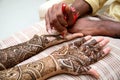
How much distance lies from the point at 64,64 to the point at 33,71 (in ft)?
0.40

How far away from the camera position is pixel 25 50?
93 centimetres

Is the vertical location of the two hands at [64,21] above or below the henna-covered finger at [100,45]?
above

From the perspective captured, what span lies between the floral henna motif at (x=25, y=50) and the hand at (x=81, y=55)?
0.37 ft

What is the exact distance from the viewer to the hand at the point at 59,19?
1.03 m

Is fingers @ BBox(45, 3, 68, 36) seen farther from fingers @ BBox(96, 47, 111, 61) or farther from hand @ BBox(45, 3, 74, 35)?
fingers @ BBox(96, 47, 111, 61)

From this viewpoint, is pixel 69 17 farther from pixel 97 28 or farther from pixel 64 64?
pixel 64 64

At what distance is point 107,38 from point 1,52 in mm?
494

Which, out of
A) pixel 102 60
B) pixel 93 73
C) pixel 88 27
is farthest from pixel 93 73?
pixel 88 27

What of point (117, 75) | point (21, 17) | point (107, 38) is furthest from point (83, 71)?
point (21, 17)

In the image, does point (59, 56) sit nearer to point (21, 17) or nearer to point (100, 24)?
point (100, 24)

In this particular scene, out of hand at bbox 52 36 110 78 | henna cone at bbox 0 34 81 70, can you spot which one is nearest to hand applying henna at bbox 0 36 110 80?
hand at bbox 52 36 110 78

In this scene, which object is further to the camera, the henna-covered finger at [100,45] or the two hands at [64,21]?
the two hands at [64,21]

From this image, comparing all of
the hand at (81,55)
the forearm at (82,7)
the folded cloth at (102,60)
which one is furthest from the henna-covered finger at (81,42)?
the forearm at (82,7)

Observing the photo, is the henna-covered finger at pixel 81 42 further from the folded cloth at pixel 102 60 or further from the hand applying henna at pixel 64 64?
the folded cloth at pixel 102 60
